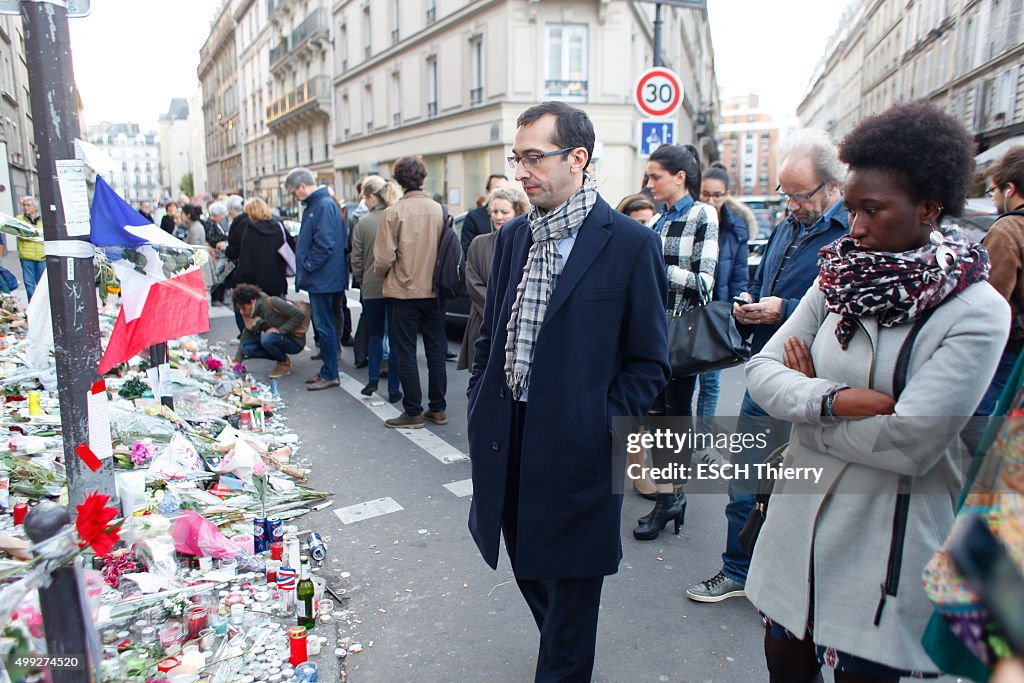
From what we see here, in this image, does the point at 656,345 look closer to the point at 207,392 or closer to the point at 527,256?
the point at 527,256

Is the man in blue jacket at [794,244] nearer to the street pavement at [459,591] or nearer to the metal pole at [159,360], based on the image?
the street pavement at [459,591]

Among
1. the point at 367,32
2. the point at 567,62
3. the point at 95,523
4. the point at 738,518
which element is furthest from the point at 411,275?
the point at 367,32

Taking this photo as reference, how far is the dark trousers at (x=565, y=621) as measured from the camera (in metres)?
2.22

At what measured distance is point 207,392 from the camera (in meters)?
6.41

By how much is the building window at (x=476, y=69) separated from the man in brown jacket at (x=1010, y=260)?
841 inches

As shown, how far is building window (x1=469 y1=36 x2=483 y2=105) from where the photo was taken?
76.0 ft

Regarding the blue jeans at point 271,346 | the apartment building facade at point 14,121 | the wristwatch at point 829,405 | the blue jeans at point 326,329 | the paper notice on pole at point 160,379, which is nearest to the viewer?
the wristwatch at point 829,405

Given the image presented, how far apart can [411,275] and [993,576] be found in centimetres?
516

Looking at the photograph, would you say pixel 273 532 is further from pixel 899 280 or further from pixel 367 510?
pixel 899 280

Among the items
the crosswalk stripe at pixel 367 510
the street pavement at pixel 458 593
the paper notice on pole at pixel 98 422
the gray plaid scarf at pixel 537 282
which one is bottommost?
the street pavement at pixel 458 593

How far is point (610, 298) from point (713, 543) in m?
2.32

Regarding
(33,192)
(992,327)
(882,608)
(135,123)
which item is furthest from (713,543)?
(135,123)

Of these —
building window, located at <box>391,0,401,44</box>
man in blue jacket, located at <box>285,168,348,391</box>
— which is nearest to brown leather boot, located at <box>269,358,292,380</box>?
man in blue jacket, located at <box>285,168,348,391</box>

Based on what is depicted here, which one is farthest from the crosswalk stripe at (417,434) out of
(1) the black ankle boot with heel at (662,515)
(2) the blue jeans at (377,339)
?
(1) the black ankle boot with heel at (662,515)
